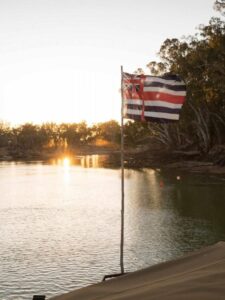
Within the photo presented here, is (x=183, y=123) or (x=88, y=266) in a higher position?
(x=183, y=123)

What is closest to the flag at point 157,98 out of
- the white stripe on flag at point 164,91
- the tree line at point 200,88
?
the white stripe on flag at point 164,91

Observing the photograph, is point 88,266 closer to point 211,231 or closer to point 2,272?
point 2,272

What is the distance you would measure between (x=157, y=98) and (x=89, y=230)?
44.1 feet

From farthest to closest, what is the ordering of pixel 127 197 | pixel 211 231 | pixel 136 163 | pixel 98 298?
pixel 136 163
pixel 127 197
pixel 211 231
pixel 98 298

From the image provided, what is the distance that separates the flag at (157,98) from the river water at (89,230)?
21.8 feet

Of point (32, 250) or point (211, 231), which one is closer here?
point (32, 250)

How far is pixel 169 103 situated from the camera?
14359 mm

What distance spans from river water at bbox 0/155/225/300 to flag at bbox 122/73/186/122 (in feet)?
21.8

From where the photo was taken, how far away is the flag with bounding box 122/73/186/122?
47.1ft

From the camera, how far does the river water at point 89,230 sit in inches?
674

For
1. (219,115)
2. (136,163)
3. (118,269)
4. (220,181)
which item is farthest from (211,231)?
(136,163)

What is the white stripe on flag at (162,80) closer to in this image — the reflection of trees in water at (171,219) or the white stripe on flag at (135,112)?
the white stripe on flag at (135,112)

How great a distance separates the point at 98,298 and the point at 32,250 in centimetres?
1475

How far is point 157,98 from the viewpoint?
1441 centimetres
